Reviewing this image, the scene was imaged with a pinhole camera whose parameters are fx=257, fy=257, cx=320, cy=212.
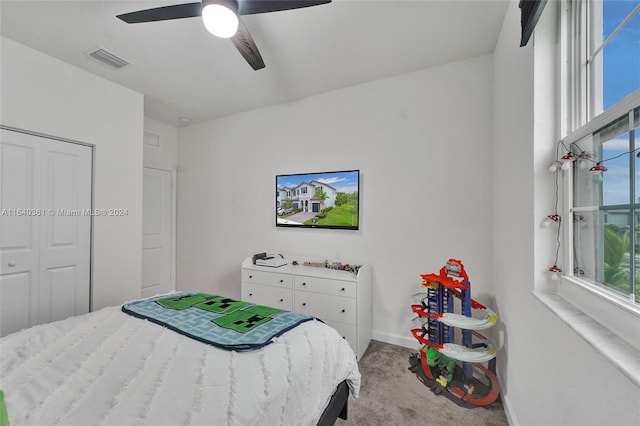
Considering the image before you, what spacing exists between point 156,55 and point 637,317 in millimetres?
3223

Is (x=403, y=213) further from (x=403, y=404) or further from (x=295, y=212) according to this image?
(x=403, y=404)

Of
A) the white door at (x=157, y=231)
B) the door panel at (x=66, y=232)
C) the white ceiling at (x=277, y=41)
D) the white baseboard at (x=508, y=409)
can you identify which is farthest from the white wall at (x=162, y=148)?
the white baseboard at (x=508, y=409)

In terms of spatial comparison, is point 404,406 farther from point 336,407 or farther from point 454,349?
point 336,407

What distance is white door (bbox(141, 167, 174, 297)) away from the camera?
3.54 metres

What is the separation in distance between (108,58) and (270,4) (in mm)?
1853

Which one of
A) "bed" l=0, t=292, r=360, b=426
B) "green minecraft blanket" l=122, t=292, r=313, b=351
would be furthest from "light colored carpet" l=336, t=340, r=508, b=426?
"green minecraft blanket" l=122, t=292, r=313, b=351

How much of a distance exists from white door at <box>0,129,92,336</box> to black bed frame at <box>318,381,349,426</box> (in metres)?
2.59

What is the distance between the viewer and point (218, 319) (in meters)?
1.50

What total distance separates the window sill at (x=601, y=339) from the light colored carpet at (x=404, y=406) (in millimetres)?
1022

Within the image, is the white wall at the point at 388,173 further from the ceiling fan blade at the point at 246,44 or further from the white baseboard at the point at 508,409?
the ceiling fan blade at the point at 246,44

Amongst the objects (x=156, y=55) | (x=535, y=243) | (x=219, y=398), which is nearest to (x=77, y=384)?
(x=219, y=398)

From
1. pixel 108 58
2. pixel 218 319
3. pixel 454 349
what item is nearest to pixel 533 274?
pixel 454 349

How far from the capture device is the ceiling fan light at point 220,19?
130cm

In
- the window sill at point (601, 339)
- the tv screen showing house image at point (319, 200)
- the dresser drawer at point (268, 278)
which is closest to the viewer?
the window sill at point (601, 339)
